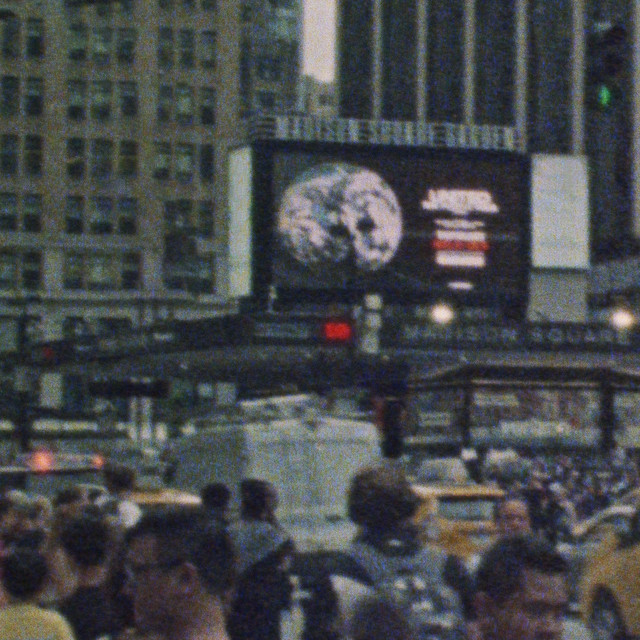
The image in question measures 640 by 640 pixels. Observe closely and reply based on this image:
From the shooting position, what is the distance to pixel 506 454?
140 ft

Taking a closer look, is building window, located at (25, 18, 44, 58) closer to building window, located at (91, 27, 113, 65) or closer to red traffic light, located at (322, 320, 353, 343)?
building window, located at (91, 27, 113, 65)

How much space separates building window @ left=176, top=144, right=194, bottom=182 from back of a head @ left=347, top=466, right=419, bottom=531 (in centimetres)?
9844

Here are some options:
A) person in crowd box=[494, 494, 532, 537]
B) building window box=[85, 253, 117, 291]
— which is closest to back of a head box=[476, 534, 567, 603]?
person in crowd box=[494, 494, 532, 537]

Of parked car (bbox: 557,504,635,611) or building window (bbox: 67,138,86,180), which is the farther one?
building window (bbox: 67,138,86,180)

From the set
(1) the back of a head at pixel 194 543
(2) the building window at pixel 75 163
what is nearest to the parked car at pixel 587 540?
(1) the back of a head at pixel 194 543

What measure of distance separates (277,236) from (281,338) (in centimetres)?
327

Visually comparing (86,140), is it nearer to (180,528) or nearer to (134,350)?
(134,350)

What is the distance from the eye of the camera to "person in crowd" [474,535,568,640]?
5105 mm

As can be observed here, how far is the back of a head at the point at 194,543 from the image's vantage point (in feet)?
16.7

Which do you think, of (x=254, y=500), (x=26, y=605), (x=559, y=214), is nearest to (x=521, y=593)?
(x=26, y=605)

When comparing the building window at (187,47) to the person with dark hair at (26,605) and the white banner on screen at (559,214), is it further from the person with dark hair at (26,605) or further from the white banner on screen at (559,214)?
the person with dark hair at (26,605)

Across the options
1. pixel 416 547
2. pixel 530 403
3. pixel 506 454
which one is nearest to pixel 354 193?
pixel 506 454

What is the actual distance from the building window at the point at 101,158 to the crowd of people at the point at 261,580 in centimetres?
9275

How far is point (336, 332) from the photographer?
72.2ft
